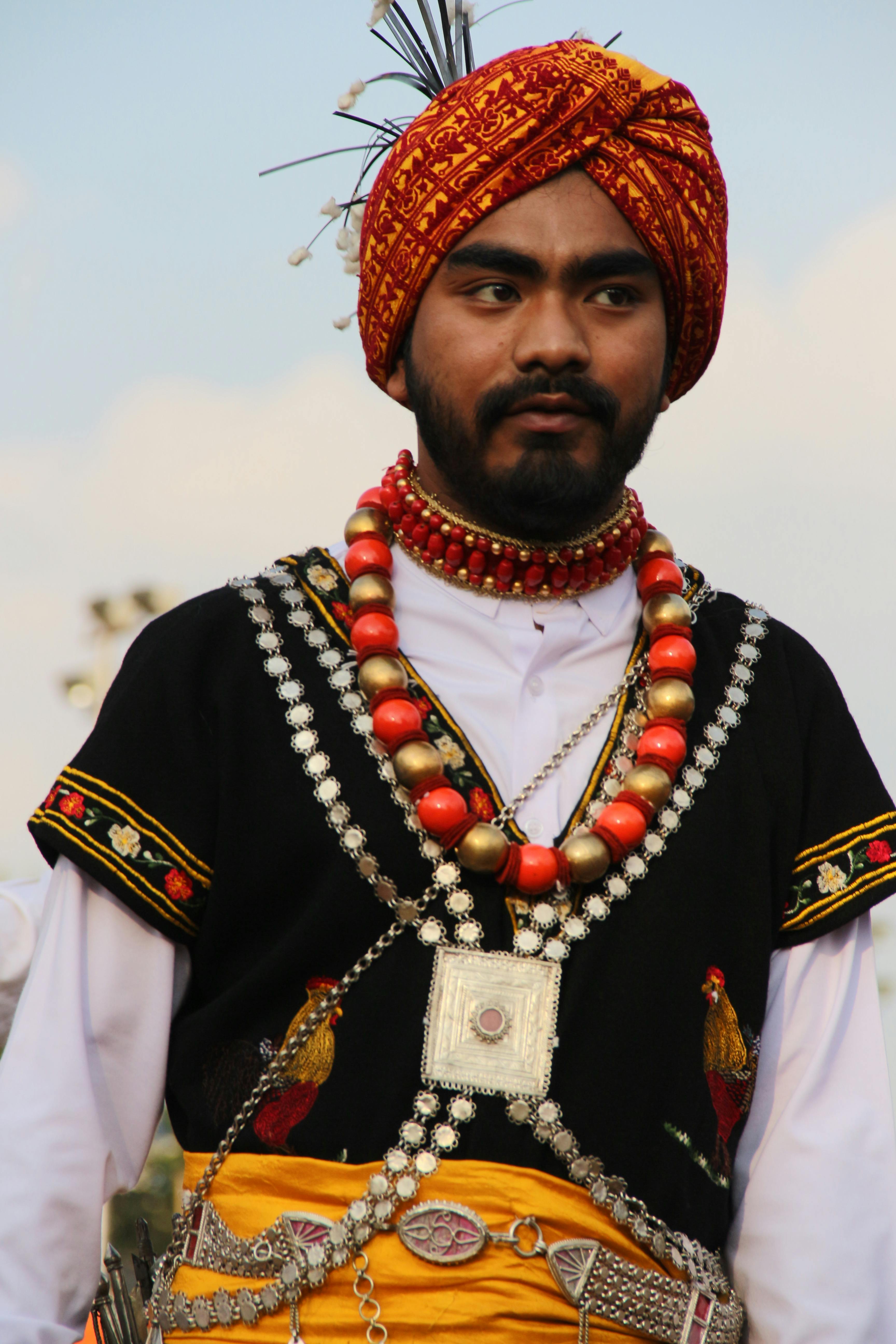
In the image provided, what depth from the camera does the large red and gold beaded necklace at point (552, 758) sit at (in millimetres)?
2264

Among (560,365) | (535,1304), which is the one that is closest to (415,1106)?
(535,1304)

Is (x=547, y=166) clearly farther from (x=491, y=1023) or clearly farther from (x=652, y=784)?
(x=491, y=1023)

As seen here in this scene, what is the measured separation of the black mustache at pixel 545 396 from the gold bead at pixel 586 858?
672mm

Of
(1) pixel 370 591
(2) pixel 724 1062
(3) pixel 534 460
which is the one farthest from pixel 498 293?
(2) pixel 724 1062

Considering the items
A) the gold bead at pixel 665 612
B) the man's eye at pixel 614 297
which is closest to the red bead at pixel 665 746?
the gold bead at pixel 665 612

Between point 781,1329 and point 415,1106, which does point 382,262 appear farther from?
point 781,1329

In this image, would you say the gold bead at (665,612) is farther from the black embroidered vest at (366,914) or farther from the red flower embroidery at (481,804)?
the red flower embroidery at (481,804)

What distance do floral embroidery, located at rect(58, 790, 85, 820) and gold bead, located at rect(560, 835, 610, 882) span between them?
719mm

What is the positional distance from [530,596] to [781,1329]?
1210 mm

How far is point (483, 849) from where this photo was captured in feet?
7.32

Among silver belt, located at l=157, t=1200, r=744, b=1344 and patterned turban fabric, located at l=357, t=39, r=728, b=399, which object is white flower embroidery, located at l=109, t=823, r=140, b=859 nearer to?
silver belt, located at l=157, t=1200, r=744, b=1344

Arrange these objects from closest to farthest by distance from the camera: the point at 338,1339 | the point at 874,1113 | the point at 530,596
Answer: the point at 338,1339, the point at 874,1113, the point at 530,596

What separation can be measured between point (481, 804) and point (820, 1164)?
0.75 metres

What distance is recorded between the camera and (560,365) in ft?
7.82
